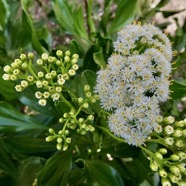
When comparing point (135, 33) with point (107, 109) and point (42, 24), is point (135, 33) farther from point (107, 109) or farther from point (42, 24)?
point (42, 24)

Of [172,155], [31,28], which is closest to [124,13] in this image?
[31,28]

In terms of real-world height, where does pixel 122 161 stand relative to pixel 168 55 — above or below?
below

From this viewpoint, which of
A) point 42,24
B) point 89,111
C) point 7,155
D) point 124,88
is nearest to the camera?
point 124,88

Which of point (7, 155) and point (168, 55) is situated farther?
point (7, 155)

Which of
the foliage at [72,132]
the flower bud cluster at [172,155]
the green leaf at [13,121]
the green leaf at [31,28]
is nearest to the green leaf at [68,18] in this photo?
the foliage at [72,132]

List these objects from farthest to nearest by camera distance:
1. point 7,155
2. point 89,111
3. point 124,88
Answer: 1. point 7,155
2. point 89,111
3. point 124,88

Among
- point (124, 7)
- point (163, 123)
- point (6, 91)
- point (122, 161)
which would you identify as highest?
point (124, 7)

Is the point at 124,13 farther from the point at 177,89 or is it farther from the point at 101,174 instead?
the point at 101,174

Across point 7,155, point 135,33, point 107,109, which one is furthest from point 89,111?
point 7,155
